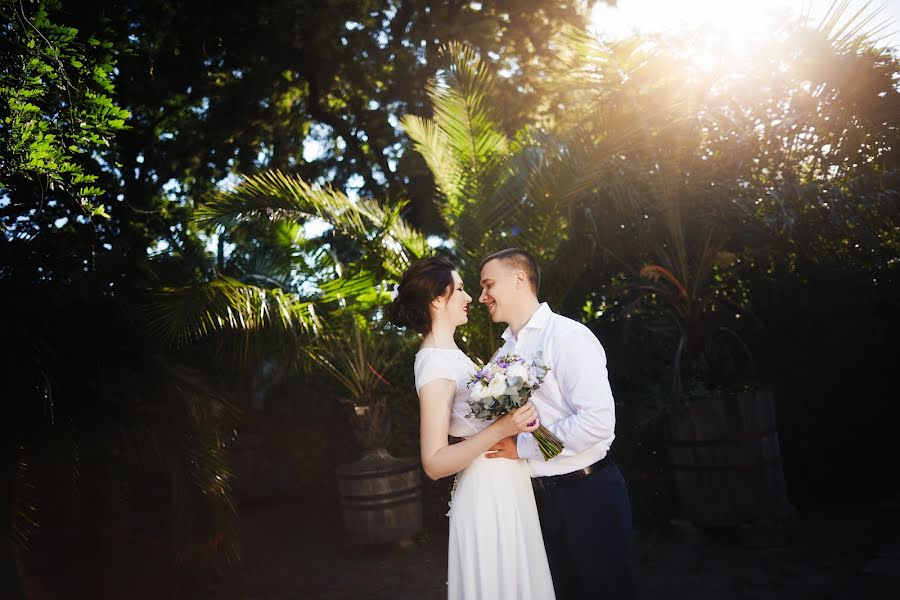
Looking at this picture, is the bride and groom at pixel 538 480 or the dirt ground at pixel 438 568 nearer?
the bride and groom at pixel 538 480

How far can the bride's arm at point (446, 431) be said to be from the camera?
2680mm

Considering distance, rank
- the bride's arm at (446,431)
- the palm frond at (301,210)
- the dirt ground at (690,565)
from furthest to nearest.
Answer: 1. the palm frond at (301,210)
2. the dirt ground at (690,565)
3. the bride's arm at (446,431)

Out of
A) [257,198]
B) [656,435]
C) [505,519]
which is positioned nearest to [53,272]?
[257,198]

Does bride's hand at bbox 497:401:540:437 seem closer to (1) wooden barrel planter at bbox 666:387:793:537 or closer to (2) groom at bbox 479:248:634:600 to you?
(2) groom at bbox 479:248:634:600

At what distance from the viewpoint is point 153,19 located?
10.5 metres

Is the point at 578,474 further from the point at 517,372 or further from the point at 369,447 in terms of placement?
the point at 369,447

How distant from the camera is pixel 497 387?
2.57 meters

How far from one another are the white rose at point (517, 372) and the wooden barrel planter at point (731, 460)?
14.6 feet

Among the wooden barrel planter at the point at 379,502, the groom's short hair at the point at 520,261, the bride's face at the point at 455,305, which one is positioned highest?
the groom's short hair at the point at 520,261

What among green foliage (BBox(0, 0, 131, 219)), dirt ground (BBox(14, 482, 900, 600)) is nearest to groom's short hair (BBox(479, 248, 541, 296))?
green foliage (BBox(0, 0, 131, 219))

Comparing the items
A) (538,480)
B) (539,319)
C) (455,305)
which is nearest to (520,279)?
(539,319)

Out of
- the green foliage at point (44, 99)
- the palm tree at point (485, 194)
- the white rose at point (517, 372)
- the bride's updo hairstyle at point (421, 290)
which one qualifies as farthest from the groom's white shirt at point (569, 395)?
the palm tree at point (485, 194)

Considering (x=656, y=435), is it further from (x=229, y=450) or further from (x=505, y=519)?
(x=229, y=450)

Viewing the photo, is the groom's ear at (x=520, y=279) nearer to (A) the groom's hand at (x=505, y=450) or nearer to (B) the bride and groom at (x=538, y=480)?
(B) the bride and groom at (x=538, y=480)
